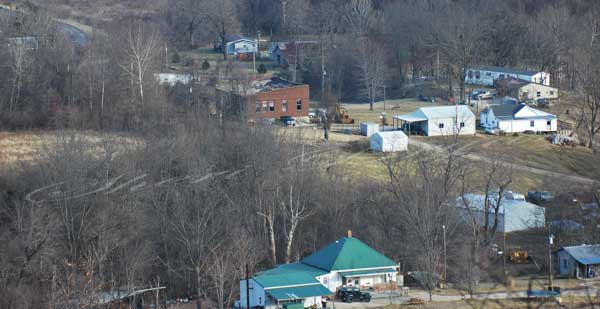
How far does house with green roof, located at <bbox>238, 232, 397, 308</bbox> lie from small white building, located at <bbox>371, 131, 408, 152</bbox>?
7138mm

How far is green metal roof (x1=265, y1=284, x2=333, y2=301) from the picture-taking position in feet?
49.2

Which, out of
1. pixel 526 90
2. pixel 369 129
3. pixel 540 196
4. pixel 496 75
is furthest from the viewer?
pixel 496 75

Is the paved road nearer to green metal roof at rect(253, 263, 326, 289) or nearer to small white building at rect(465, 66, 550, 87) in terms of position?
green metal roof at rect(253, 263, 326, 289)

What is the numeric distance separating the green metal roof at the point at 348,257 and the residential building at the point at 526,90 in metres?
15.7

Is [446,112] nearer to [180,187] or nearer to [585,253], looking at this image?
[180,187]

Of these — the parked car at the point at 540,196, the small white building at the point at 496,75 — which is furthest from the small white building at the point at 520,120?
the small white building at the point at 496,75

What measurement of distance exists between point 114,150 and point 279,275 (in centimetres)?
689

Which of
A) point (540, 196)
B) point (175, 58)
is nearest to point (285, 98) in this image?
point (540, 196)

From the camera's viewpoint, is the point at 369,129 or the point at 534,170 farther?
the point at 369,129

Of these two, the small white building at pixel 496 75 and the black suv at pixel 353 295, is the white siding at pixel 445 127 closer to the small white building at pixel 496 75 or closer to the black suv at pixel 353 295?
the small white building at pixel 496 75

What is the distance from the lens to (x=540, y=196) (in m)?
21.8

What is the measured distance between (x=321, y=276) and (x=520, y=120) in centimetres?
1246

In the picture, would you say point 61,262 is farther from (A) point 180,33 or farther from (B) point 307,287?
(A) point 180,33

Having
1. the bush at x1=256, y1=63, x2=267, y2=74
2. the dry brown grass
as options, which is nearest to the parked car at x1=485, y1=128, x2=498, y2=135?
the dry brown grass
